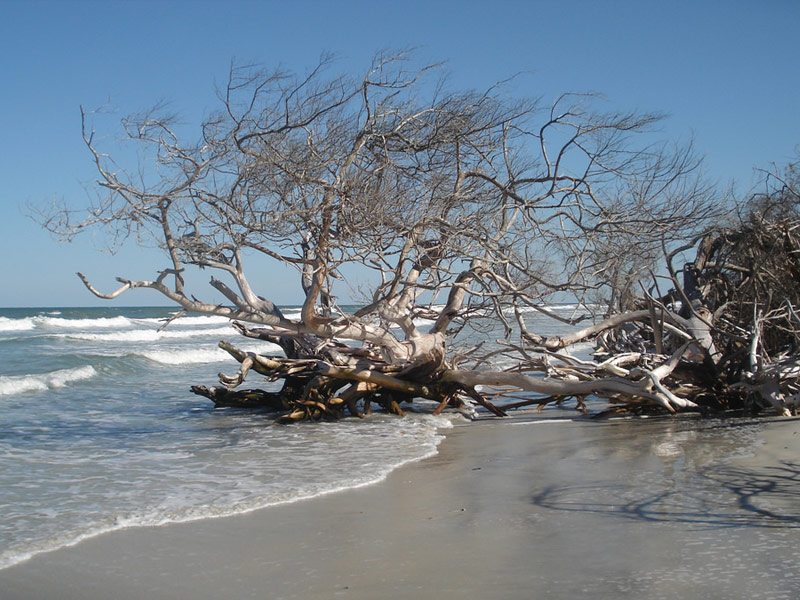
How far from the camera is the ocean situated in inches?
221

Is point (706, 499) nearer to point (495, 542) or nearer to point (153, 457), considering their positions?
point (495, 542)

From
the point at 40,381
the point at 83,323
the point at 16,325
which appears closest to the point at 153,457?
the point at 40,381

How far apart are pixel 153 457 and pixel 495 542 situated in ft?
16.1

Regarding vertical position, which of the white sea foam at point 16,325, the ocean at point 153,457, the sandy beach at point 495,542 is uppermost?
the white sea foam at point 16,325

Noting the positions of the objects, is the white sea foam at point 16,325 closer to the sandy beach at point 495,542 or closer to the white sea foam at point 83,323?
the white sea foam at point 83,323

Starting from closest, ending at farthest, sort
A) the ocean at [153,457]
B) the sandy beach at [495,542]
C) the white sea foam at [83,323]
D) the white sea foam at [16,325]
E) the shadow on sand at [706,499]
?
the sandy beach at [495,542]
the shadow on sand at [706,499]
the ocean at [153,457]
the white sea foam at [16,325]
the white sea foam at [83,323]

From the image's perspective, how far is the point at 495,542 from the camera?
443 cm

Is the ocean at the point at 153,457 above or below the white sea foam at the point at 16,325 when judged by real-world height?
below

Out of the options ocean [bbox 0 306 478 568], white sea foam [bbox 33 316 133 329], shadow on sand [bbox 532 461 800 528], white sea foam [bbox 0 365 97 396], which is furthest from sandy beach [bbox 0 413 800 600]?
white sea foam [bbox 33 316 133 329]

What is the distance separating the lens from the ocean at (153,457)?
5.61 meters

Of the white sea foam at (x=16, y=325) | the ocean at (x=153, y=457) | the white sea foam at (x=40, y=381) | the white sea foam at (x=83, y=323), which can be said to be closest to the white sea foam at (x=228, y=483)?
the ocean at (x=153, y=457)

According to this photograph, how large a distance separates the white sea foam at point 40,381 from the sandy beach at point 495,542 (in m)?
11.4

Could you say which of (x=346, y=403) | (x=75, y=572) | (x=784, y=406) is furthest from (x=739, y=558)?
(x=346, y=403)

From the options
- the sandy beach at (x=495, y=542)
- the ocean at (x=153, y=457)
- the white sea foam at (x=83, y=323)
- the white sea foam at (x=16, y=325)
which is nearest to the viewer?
the sandy beach at (x=495, y=542)
